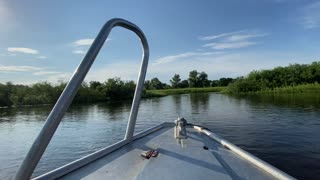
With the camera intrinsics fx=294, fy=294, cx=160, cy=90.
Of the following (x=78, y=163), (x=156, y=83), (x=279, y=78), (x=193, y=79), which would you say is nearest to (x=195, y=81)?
(x=193, y=79)

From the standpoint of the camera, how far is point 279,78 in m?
61.3

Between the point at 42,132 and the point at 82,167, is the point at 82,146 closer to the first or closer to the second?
the point at 82,167

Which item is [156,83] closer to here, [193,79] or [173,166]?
[193,79]

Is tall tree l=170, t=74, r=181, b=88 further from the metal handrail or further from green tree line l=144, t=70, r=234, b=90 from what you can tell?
the metal handrail

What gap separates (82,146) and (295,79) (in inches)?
2208

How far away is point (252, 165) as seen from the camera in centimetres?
249

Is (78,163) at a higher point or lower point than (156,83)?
lower

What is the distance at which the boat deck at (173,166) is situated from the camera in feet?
6.83

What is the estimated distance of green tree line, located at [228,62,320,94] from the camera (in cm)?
5619

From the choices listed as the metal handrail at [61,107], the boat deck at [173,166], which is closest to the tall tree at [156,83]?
the boat deck at [173,166]

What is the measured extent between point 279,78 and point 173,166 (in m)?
64.2

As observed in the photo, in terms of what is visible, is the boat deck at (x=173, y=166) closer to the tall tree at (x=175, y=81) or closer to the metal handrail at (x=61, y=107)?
the metal handrail at (x=61, y=107)

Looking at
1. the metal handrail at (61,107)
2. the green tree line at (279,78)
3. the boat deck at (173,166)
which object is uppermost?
the green tree line at (279,78)

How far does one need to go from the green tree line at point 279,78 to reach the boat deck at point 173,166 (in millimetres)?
59124
